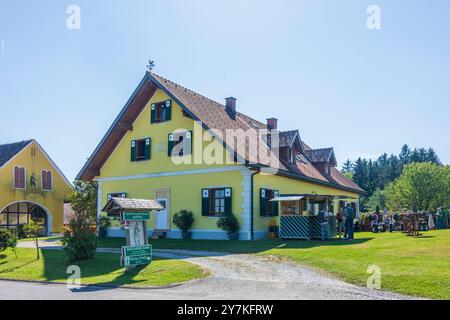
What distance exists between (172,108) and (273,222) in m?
7.75

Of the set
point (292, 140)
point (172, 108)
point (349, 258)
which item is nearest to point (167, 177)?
point (172, 108)

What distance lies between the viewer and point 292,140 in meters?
25.1

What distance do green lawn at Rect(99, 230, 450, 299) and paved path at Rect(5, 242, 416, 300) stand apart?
23.0 inches

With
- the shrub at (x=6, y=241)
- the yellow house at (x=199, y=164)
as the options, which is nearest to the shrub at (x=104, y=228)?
the yellow house at (x=199, y=164)

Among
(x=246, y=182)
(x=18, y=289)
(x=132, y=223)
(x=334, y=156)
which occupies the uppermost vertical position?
A: (x=334, y=156)

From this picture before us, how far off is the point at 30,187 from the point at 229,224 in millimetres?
20149

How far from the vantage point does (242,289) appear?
386 inches

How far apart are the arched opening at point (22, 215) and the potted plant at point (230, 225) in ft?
56.1

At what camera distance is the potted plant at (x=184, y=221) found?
884 inches

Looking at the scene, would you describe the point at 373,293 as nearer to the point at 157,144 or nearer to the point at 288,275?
the point at 288,275

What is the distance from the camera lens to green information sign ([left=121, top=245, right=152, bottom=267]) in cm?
1288

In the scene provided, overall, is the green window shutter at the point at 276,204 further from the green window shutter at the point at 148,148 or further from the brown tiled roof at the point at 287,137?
the green window shutter at the point at 148,148

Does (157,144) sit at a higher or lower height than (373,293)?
higher

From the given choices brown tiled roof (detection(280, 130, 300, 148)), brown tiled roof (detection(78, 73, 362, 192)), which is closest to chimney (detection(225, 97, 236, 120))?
brown tiled roof (detection(78, 73, 362, 192))
